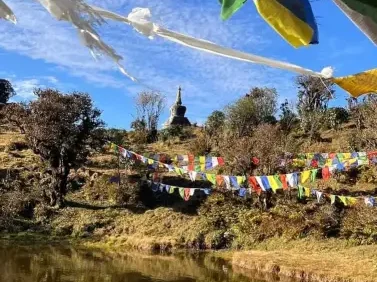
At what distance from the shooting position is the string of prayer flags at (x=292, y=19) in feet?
6.89

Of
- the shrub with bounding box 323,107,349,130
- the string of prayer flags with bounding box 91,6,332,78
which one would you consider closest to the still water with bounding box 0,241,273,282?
the string of prayer flags with bounding box 91,6,332,78

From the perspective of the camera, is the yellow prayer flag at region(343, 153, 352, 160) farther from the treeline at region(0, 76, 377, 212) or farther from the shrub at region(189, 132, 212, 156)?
the shrub at region(189, 132, 212, 156)

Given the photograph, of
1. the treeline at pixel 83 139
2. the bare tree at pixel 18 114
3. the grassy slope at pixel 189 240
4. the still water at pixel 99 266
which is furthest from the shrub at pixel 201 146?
the still water at pixel 99 266

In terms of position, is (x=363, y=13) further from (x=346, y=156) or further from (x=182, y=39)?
(x=346, y=156)

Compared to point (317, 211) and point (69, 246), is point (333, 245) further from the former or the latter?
point (69, 246)

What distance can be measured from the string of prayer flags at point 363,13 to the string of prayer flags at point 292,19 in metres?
0.14

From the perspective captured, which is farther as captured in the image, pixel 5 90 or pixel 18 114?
pixel 5 90

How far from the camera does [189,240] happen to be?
20.3 metres

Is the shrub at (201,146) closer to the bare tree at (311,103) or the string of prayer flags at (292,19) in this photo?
the bare tree at (311,103)

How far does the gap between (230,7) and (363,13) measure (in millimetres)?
549

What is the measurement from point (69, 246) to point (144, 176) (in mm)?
6667

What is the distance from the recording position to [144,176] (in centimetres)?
2556

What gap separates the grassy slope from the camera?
572 inches

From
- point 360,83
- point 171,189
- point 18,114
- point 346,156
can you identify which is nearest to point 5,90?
point 18,114
